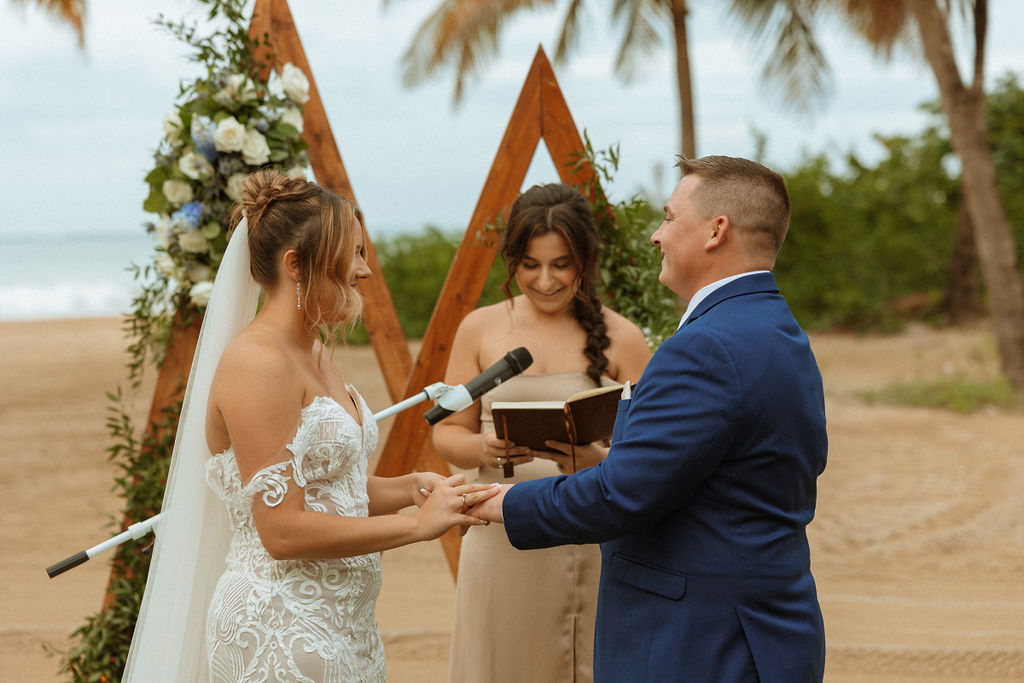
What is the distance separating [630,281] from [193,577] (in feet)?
7.59

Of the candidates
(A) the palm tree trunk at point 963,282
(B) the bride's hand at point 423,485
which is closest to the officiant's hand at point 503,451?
(B) the bride's hand at point 423,485

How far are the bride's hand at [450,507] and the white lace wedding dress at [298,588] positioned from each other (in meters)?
0.19

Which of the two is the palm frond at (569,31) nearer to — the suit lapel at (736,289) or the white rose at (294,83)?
the white rose at (294,83)

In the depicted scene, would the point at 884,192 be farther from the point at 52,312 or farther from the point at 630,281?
the point at 52,312

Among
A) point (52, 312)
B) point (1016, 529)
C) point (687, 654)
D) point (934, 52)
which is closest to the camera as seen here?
point (687, 654)

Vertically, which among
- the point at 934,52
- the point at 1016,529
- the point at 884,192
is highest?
the point at 934,52

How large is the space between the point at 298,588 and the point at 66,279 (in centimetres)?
4243

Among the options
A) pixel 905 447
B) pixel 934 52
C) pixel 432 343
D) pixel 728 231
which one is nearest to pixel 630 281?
pixel 432 343

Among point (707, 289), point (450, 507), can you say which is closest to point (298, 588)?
point (450, 507)

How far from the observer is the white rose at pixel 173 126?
3965mm

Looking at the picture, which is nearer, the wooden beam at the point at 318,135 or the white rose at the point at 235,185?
the white rose at the point at 235,185

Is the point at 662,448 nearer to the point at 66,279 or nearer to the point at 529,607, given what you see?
the point at 529,607

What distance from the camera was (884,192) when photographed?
689 inches

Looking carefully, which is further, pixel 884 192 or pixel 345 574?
pixel 884 192
